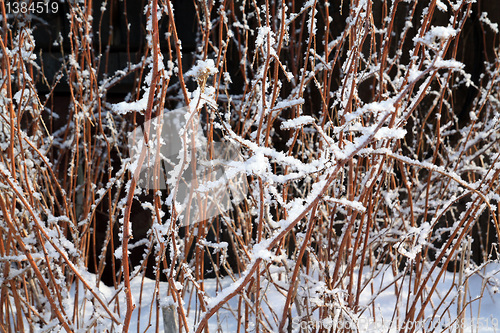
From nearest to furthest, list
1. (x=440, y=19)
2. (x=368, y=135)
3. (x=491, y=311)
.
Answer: (x=368, y=135) → (x=491, y=311) → (x=440, y=19)

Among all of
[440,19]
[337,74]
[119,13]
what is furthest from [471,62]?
[119,13]

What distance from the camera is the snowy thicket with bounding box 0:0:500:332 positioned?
33.1 inches

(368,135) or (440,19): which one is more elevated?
(440,19)

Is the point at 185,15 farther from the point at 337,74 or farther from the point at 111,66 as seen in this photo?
the point at 337,74

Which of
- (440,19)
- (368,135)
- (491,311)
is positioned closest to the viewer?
(368,135)

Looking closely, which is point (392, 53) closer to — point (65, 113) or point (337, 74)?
point (337, 74)

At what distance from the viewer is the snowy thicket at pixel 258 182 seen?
84 cm

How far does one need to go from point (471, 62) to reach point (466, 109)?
25 centimetres

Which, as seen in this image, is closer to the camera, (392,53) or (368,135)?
(368,135)

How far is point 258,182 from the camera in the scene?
3.50 feet

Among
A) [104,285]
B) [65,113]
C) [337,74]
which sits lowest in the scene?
[104,285]

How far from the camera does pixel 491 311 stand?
2176 mm

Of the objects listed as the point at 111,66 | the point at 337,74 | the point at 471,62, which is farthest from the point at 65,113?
the point at 471,62

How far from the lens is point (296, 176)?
765 mm
